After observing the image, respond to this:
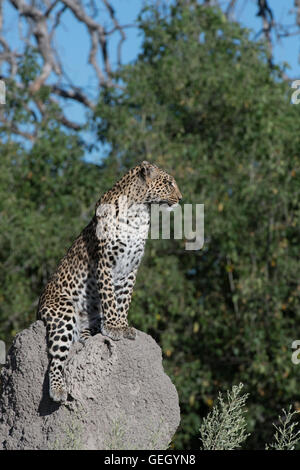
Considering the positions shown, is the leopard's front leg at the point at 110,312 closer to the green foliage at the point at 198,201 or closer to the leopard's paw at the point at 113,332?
the leopard's paw at the point at 113,332

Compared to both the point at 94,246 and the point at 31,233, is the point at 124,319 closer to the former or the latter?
the point at 94,246

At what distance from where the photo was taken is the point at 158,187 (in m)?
6.40

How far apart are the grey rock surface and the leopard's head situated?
A: 1.08 m

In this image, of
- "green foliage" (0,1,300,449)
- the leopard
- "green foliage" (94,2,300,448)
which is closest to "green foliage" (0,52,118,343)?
"green foliage" (0,1,300,449)

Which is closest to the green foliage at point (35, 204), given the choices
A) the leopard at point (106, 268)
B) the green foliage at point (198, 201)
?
the green foliage at point (198, 201)

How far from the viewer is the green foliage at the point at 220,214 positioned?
501 inches

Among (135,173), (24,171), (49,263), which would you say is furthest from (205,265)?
(135,173)

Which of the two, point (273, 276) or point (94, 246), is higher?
point (94, 246)

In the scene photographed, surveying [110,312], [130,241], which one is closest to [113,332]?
[110,312]

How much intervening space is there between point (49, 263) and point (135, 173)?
22.2 feet

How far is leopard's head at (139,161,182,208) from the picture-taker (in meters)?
6.39

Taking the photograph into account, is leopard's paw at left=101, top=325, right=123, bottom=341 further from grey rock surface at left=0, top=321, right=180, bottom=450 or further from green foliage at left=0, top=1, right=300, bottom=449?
green foliage at left=0, top=1, right=300, bottom=449

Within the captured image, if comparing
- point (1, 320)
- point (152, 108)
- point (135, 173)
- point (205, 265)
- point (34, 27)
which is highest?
point (34, 27)

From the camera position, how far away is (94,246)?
6457 millimetres
